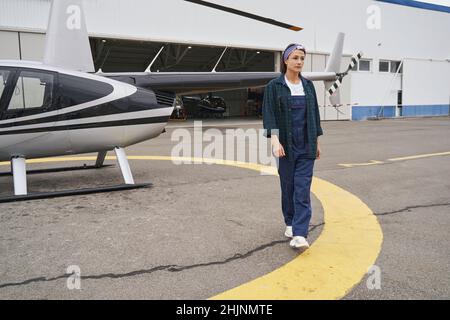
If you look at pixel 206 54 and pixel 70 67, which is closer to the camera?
pixel 70 67

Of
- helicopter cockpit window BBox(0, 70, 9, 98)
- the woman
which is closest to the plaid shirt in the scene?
the woman

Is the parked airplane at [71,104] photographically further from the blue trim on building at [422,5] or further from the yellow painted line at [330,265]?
the blue trim on building at [422,5]

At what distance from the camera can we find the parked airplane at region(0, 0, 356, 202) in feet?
16.8

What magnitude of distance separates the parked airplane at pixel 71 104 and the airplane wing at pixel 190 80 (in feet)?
0.06

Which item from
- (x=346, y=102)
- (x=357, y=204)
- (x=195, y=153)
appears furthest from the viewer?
(x=346, y=102)

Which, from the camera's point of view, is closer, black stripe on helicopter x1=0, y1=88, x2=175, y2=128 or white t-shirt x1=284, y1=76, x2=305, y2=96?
white t-shirt x1=284, y1=76, x2=305, y2=96

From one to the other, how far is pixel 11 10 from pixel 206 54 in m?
18.0

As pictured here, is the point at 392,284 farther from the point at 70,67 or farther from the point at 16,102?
the point at 70,67

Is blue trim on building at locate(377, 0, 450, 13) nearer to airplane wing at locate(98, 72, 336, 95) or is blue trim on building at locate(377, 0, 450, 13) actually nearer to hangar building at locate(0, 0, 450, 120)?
hangar building at locate(0, 0, 450, 120)

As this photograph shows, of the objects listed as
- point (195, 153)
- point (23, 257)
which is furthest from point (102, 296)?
point (195, 153)

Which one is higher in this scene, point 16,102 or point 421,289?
point 16,102

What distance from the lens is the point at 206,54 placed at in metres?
31.6

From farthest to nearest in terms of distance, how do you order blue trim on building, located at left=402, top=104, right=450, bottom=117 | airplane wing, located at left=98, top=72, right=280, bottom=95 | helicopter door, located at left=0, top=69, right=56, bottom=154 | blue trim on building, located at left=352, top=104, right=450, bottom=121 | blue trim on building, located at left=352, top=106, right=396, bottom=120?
blue trim on building, located at left=402, top=104, right=450, bottom=117
blue trim on building, located at left=352, top=104, right=450, bottom=121
blue trim on building, located at left=352, top=106, right=396, bottom=120
airplane wing, located at left=98, top=72, right=280, bottom=95
helicopter door, located at left=0, top=69, right=56, bottom=154

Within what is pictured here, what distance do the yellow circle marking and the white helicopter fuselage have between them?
3.16m
